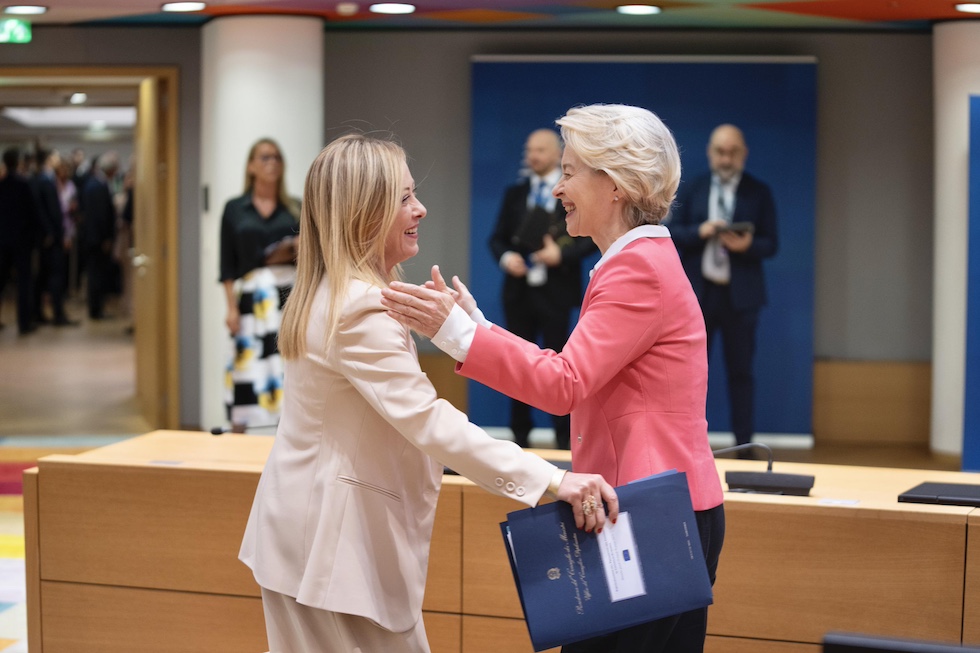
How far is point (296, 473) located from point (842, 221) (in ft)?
22.0

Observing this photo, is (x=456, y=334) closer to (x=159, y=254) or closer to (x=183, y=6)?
(x=183, y=6)

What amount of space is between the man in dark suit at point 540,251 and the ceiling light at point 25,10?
3193 mm

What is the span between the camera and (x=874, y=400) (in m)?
8.20

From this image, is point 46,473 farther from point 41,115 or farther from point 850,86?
point 41,115

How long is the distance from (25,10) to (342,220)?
19.9ft

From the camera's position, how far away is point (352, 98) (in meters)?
8.48

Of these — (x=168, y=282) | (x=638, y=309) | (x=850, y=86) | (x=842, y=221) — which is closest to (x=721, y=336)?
A: (x=842, y=221)

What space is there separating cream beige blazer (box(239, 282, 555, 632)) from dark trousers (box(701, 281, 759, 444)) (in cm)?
535

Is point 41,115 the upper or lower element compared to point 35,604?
upper

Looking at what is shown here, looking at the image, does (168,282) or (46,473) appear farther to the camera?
(168,282)

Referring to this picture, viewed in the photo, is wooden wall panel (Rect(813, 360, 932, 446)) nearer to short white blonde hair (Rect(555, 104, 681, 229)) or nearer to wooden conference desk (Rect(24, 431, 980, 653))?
wooden conference desk (Rect(24, 431, 980, 653))

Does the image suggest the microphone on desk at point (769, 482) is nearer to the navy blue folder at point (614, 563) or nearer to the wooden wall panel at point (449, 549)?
the wooden wall panel at point (449, 549)

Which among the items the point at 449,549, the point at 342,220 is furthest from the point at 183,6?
the point at 342,220

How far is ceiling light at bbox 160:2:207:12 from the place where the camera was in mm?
7082
